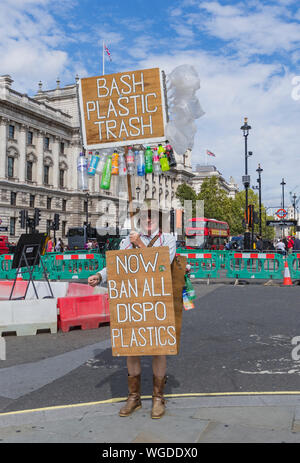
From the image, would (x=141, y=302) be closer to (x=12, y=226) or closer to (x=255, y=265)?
(x=255, y=265)

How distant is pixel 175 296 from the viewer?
410 centimetres

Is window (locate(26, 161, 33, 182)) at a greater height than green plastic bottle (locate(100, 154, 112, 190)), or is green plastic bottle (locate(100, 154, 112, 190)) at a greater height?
window (locate(26, 161, 33, 182))

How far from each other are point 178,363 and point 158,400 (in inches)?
70.9

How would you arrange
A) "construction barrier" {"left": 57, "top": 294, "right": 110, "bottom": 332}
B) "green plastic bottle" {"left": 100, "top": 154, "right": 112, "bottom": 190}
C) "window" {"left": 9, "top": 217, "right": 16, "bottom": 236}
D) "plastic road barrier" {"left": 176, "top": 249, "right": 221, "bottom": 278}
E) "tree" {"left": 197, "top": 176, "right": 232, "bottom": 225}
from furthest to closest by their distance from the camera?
"tree" {"left": 197, "top": 176, "right": 232, "bottom": 225}, "window" {"left": 9, "top": 217, "right": 16, "bottom": 236}, "plastic road barrier" {"left": 176, "top": 249, "right": 221, "bottom": 278}, "green plastic bottle" {"left": 100, "top": 154, "right": 112, "bottom": 190}, "construction barrier" {"left": 57, "top": 294, "right": 110, "bottom": 332}

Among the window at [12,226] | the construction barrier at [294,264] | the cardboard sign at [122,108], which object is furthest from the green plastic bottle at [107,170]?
the window at [12,226]

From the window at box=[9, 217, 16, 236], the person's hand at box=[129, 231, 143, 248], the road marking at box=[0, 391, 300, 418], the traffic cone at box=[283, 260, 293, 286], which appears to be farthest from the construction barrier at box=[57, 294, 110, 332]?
the window at box=[9, 217, 16, 236]

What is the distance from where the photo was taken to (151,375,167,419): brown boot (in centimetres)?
375

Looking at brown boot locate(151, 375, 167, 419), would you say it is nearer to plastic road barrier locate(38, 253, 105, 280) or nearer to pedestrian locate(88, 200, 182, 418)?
pedestrian locate(88, 200, 182, 418)

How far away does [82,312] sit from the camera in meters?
8.04

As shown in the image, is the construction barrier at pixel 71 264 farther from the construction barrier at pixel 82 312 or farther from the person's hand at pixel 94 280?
the person's hand at pixel 94 280

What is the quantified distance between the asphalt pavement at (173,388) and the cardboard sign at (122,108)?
245 cm

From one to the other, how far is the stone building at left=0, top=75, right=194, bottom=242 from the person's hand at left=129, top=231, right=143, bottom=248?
44.1 metres

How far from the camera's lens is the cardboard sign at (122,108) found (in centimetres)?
448
